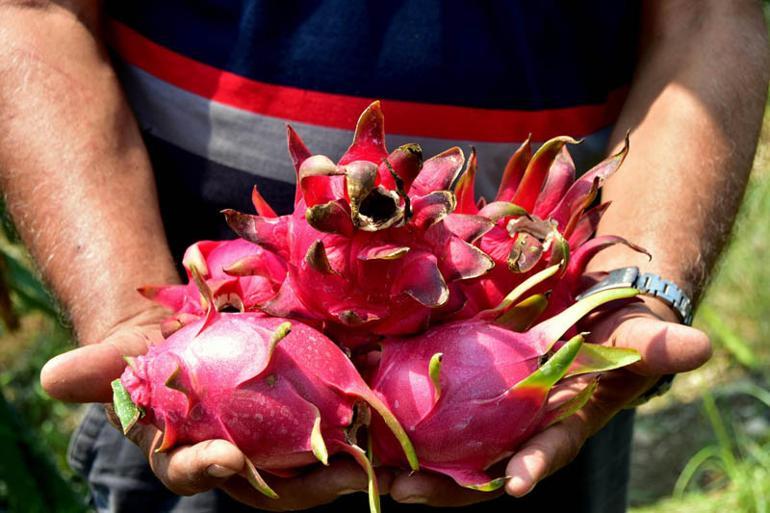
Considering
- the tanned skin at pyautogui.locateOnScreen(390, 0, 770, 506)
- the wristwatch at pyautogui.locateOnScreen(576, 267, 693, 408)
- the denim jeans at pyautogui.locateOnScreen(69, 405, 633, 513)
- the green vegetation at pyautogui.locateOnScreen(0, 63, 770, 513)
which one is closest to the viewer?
the wristwatch at pyautogui.locateOnScreen(576, 267, 693, 408)

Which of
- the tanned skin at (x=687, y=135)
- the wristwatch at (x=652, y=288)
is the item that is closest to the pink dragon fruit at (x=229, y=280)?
the wristwatch at (x=652, y=288)

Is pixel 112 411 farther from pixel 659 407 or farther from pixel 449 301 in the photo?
pixel 659 407

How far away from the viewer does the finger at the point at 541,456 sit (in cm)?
95

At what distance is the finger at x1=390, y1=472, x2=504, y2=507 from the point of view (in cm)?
99

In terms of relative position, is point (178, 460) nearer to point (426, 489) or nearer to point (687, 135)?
point (426, 489)

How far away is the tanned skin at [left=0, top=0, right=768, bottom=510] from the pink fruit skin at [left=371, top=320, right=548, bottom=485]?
5.2 inches

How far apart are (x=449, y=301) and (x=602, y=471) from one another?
712 mm

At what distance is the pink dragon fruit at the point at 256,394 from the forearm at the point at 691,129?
51 cm

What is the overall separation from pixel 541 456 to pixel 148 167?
707 millimetres

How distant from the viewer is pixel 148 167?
1.36m

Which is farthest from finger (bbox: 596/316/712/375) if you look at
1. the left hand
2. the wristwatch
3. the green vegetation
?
the green vegetation

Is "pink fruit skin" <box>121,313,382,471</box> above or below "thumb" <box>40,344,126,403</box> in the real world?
above

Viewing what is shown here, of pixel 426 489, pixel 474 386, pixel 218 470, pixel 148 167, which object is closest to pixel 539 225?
pixel 474 386

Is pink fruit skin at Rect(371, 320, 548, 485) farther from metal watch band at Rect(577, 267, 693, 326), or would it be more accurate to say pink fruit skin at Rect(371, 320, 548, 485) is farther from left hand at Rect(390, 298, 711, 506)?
metal watch band at Rect(577, 267, 693, 326)
